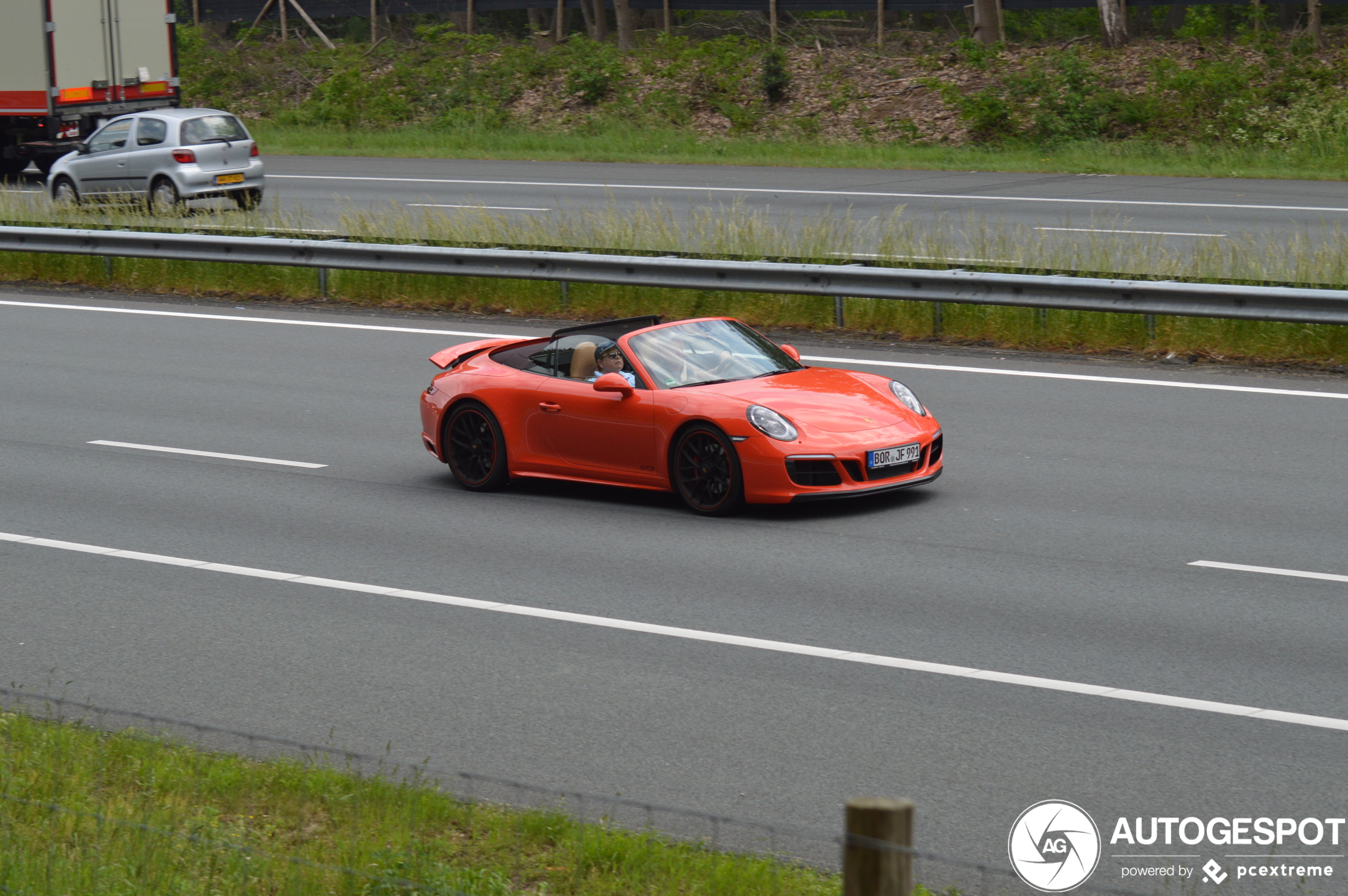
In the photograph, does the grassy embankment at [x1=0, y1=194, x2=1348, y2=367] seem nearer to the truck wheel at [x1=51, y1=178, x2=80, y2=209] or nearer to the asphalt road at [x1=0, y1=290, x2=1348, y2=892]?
the asphalt road at [x1=0, y1=290, x2=1348, y2=892]

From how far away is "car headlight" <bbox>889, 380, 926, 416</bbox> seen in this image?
1066 centimetres

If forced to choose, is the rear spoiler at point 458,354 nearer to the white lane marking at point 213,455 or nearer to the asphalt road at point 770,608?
the asphalt road at point 770,608

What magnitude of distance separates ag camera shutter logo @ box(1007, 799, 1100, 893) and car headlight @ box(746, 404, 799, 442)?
423cm

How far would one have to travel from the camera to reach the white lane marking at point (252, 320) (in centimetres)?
1723

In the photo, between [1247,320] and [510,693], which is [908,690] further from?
[1247,320]

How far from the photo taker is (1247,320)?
14.9 meters

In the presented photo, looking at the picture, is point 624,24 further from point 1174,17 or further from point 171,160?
point 171,160

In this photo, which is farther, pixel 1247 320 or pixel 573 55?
pixel 573 55

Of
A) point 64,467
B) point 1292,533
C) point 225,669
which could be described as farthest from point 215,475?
point 1292,533

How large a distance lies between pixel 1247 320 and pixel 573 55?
29153 millimetres

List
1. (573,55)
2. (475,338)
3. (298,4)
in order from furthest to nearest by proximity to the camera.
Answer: (298,4) < (573,55) < (475,338)

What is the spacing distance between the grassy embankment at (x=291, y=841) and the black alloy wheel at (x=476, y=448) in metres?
4.94

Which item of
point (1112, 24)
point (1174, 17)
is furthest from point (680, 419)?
point (1174, 17)
